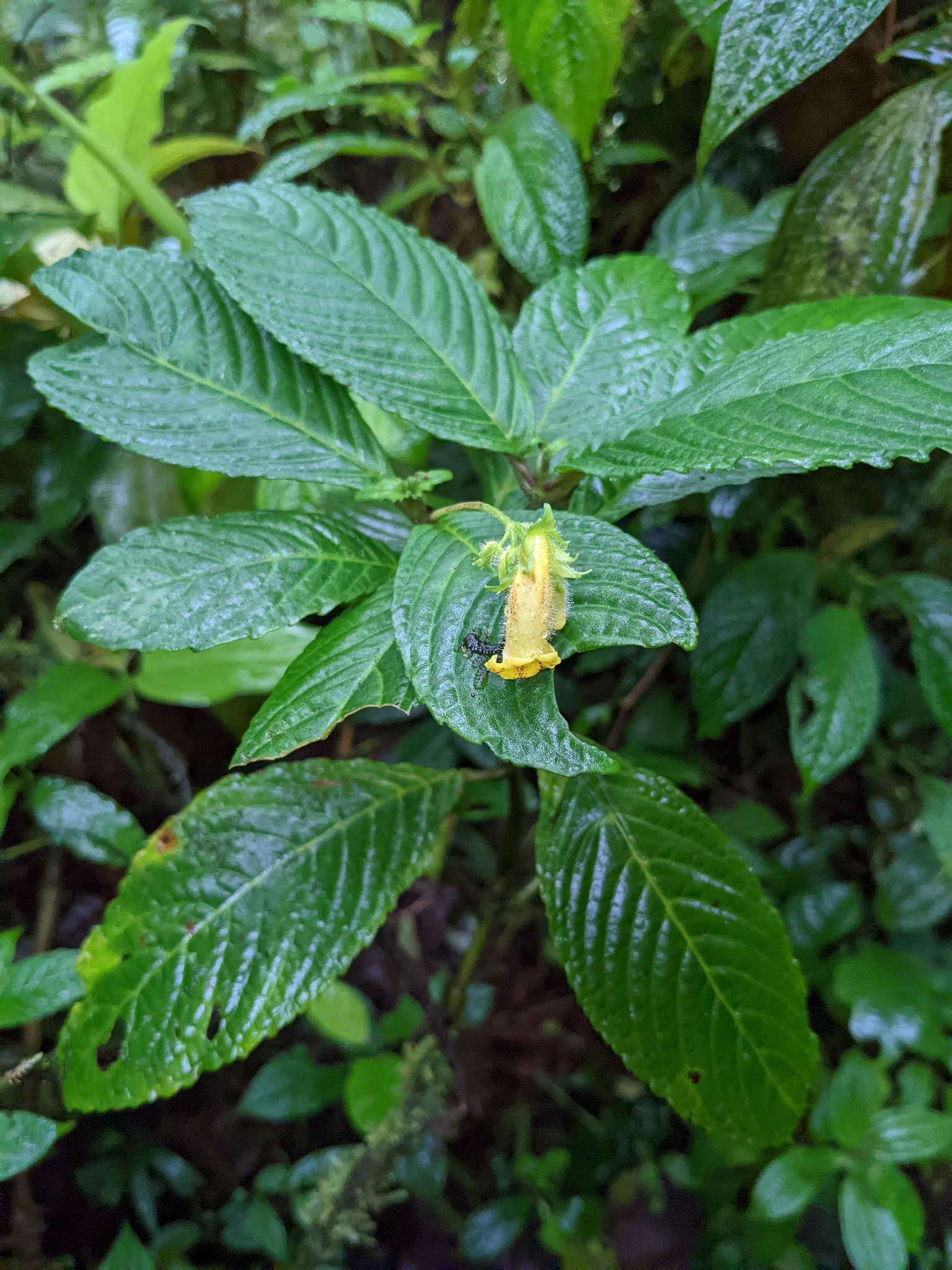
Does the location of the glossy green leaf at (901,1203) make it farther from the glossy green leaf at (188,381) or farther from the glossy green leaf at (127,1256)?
the glossy green leaf at (188,381)

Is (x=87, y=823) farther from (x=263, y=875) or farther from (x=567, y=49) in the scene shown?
(x=567, y=49)

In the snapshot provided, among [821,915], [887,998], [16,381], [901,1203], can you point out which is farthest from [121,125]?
[901,1203]

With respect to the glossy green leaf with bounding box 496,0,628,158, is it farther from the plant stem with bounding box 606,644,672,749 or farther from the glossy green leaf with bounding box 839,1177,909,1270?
the glossy green leaf with bounding box 839,1177,909,1270

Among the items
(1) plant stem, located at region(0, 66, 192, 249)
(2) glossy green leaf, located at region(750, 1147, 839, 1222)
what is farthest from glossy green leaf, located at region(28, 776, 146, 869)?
(2) glossy green leaf, located at region(750, 1147, 839, 1222)

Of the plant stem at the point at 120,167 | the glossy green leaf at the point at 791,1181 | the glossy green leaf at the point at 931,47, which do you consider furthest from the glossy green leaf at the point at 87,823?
the glossy green leaf at the point at 931,47

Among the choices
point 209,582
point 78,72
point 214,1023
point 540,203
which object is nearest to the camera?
point 209,582

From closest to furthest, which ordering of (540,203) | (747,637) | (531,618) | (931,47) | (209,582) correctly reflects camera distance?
1. (531,618)
2. (209,582)
3. (931,47)
4. (540,203)
5. (747,637)

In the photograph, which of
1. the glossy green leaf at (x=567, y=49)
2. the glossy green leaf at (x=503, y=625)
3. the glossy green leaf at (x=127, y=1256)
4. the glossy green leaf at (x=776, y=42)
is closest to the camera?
the glossy green leaf at (x=503, y=625)
